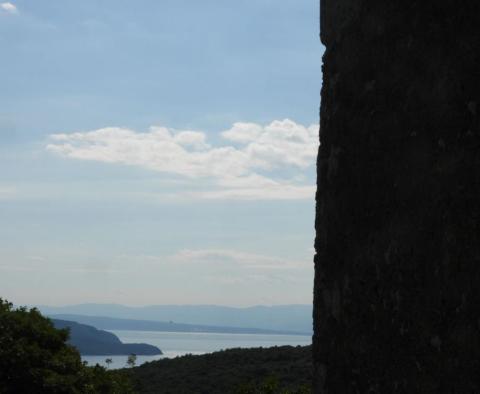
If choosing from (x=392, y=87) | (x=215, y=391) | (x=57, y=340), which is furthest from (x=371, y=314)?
(x=215, y=391)

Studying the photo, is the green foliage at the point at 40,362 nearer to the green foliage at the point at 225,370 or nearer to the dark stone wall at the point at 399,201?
the dark stone wall at the point at 399,201

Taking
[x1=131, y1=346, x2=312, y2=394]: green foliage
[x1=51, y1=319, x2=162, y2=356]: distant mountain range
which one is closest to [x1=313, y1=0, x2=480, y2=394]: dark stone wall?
[x1=131, y1=346, x2=312, y2=394]: green foliage

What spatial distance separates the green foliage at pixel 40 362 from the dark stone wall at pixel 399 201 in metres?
9.56

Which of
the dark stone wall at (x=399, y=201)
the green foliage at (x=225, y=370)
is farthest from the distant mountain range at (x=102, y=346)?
the dark stone wall at (x=399, y=201)

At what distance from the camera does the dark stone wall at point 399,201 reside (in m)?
1.97

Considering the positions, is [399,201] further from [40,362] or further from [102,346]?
[102,346]

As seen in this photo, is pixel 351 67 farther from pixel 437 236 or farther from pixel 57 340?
pixel 57 340

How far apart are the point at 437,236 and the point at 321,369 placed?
2.32 feet

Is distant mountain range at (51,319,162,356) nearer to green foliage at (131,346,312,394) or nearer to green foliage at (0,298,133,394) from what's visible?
green foliage at (131,346,312,394)

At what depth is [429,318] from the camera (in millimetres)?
2047

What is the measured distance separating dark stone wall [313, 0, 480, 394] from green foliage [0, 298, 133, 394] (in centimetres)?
956

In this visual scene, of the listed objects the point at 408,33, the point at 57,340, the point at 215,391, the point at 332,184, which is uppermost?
the point at 408,33

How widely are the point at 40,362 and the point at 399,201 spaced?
33.9 ft

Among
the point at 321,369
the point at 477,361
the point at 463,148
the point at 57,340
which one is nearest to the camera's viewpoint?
the point at 477,361
